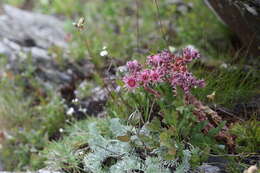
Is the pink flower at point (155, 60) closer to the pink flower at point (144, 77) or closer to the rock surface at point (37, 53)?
the pink flower at point (144, 77)

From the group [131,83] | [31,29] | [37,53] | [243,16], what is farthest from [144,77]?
[31,29]

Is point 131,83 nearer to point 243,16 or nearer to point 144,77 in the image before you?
point 144,77

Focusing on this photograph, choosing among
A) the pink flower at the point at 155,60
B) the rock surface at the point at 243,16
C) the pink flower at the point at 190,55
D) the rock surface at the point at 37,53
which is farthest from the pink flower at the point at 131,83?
the rock surface at the point at 37,53

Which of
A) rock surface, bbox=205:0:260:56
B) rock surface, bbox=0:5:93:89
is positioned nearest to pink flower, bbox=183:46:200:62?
rock surface, bbox=205:0:260:56

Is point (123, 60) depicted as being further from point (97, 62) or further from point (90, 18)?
point (90, 18)

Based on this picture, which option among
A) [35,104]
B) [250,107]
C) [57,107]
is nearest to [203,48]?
[250,107]

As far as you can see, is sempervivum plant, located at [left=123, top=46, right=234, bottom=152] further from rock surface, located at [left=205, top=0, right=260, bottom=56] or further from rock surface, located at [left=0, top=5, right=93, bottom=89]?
rock surface, located at [left=0, top=5, right=93, bottom=89]
